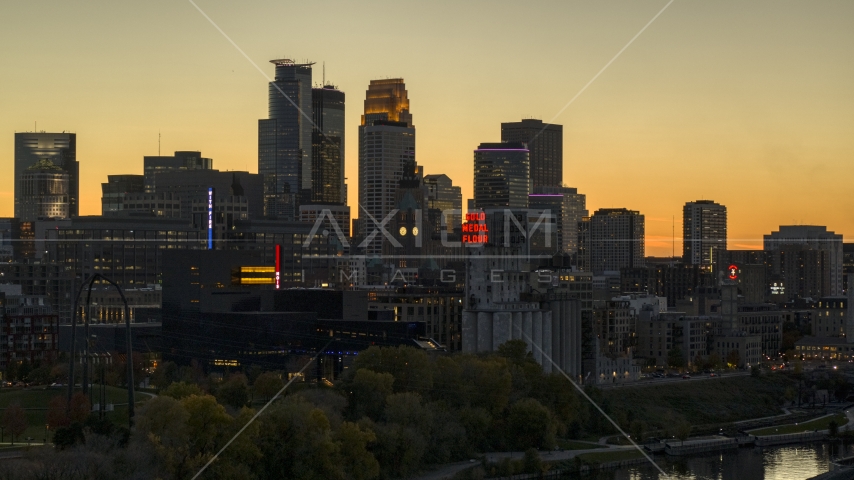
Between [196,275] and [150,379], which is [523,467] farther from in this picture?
[196,275]

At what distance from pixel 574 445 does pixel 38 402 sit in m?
39.4

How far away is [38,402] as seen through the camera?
10338 centimetres

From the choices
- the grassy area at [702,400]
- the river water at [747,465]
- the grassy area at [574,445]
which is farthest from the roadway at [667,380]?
the grassy area at [574,445]

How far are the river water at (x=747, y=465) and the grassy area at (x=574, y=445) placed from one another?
4.62 metres

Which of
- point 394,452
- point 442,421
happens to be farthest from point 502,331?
point 394,452

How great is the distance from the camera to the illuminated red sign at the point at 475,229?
14850 centimetres

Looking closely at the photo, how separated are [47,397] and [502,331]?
159 feet

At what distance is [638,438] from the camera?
117 m

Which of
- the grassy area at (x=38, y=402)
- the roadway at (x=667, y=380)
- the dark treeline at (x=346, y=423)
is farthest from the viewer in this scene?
the roadway at (x=667, y=380)

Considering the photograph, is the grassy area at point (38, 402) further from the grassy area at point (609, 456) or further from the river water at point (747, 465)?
the river water at point (747, 465)

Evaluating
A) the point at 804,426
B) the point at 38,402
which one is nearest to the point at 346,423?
the point at 38,402

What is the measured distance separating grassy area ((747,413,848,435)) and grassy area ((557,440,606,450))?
19.8 meters

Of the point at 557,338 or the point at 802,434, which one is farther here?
the point at 557,338

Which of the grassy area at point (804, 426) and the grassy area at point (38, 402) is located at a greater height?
the grassy area at point (38, 402)
